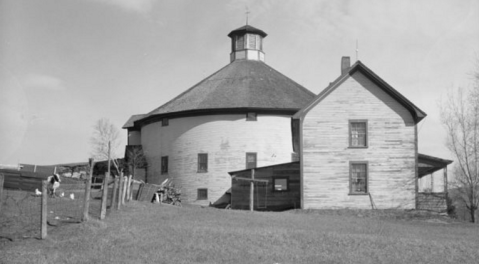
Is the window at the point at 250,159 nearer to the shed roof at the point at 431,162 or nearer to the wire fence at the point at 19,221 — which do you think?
the shed roof at the point at 431,162

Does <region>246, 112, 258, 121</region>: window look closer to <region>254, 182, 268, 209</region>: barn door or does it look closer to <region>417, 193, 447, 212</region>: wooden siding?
<region>254, 182, 268, 209</region>: barn door

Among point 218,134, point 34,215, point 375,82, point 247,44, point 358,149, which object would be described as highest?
point 247,44

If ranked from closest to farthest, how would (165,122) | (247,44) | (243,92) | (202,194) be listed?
(202,194), (243,92), (165,122), (247,44)

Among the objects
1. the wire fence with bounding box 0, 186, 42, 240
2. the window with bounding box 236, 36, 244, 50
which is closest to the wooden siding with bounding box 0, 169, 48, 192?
the wire fence with bounding box 0, 186, 42, 240

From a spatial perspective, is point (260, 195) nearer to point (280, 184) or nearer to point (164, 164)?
point (280, 184)

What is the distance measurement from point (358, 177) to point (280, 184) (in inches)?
224

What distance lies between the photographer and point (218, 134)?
4762 centimetres

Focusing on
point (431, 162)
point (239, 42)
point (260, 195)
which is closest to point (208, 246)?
point (260, 195)

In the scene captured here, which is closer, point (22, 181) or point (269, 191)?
point (22, 181)

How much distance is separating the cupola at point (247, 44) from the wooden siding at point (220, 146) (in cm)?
1188

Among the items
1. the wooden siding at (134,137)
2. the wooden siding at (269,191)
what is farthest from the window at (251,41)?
the wooden siding at (269,191)

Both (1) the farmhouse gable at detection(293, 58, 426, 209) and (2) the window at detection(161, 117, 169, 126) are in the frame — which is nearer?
(1) the farmhouse gable at detection(293, 58, 426, 209)

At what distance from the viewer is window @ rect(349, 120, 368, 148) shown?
3594cm

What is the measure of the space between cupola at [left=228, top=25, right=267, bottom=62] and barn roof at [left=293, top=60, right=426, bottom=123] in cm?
2321
